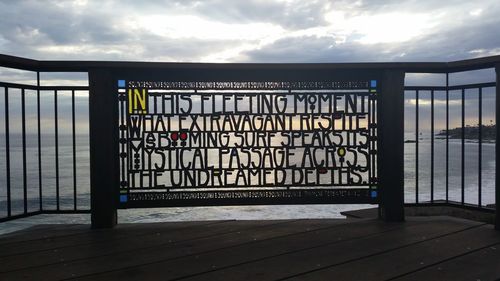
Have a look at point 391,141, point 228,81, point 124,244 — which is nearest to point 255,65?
point 228,81

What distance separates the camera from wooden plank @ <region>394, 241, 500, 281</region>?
10.0 ft

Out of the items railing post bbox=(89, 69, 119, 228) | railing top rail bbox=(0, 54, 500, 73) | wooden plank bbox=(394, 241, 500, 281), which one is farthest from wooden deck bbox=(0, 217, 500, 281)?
railing top rail bbox=(0, 54, 500, 73)

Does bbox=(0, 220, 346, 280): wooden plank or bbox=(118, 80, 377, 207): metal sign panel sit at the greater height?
bbox=(118, 80, 377, 207): metal sign panel

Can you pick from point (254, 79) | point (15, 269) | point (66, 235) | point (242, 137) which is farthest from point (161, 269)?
point (254, 79)

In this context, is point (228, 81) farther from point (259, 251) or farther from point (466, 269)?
point (466, 269)

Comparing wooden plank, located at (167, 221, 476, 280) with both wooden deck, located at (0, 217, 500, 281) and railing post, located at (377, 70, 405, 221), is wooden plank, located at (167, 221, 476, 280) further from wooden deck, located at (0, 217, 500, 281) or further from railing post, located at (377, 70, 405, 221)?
railing post, located at (377, 70, 405, 221)

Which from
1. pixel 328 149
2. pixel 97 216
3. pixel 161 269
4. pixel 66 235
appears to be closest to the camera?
pixel 161 269

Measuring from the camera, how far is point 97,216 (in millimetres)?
4773

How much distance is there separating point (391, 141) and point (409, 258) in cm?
189

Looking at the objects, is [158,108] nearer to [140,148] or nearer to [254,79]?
[140,148]

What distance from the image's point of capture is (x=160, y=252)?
3783 mm

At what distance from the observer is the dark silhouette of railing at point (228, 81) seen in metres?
4.66

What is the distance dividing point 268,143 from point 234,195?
0.81 m

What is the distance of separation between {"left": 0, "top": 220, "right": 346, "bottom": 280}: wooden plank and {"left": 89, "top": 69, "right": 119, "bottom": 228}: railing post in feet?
2.82
